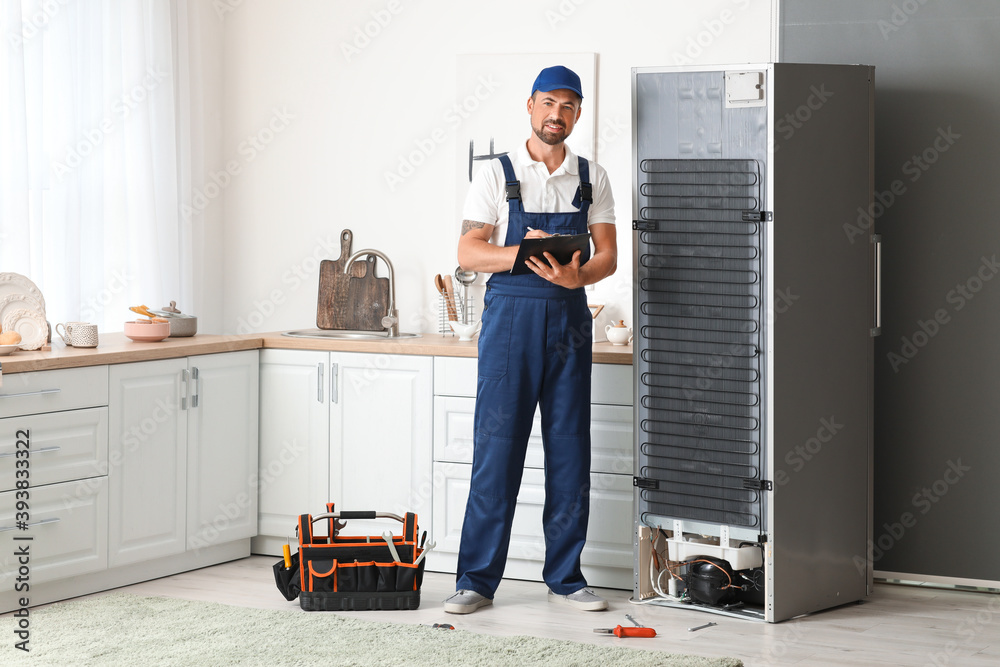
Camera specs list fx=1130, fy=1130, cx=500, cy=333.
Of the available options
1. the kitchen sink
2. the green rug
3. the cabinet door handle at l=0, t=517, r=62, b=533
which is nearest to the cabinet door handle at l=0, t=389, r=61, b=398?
the cabinet door handle at l=0, t=517, r=62, b=533

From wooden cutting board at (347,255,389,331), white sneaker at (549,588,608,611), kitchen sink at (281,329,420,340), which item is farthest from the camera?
wooden cutting board at (347,255,389,331)

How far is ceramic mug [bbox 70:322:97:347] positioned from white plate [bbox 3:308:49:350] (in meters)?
0.11

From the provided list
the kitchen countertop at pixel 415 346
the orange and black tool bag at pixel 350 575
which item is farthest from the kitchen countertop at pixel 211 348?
the orange and black tool bag at pixel 350 575

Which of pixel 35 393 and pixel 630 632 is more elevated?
pixel 35 393

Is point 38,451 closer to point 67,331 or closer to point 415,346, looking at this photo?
point 67,331

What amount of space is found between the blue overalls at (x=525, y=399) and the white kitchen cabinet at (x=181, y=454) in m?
1.05

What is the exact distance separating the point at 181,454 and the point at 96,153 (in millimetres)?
1247

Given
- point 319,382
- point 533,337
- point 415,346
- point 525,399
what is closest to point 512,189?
point 533,337

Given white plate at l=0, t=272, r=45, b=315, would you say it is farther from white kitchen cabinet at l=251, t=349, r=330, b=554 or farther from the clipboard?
the clipboard

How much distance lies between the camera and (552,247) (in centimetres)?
333

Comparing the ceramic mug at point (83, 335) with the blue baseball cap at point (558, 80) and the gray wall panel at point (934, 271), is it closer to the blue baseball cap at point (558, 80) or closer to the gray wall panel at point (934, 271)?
the blue baseball cap at point (558, 80)

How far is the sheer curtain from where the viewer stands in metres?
3.98

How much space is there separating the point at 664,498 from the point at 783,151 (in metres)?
1.15

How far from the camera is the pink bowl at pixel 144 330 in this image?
4.02m
